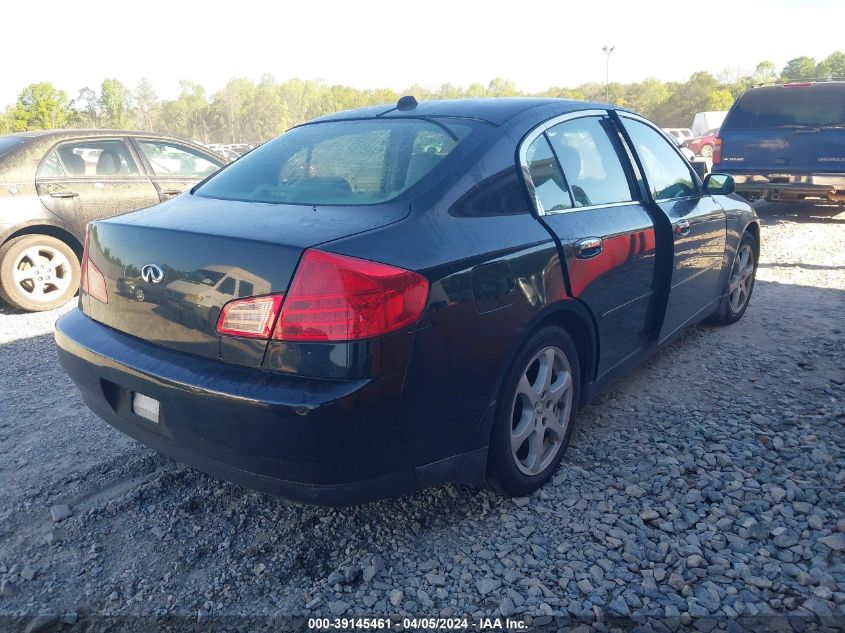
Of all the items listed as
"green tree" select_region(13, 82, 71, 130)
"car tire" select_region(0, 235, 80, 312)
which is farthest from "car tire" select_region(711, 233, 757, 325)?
"green tree" select_region(13, 82, 71, 130)

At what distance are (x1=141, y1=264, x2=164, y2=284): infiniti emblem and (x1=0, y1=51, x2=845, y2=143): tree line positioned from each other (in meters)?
41.8

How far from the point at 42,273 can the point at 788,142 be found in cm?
957

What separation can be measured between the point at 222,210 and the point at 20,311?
458cm

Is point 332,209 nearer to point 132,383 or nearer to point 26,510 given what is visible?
point 132,383

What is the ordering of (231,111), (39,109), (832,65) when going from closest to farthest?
(39,109), (832,65), (231,111)

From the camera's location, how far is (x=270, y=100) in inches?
3580

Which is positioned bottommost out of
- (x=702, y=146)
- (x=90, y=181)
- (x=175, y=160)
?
(x=702, y=146)

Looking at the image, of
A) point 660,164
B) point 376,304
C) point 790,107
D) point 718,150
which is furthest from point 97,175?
point 790,107

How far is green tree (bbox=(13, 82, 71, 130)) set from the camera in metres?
36.1

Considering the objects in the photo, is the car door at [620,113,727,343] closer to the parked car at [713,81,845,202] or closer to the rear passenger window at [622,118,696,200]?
the rear passenger window at [622,118,696,200]

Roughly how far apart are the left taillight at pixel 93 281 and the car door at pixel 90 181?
3862 millimetres

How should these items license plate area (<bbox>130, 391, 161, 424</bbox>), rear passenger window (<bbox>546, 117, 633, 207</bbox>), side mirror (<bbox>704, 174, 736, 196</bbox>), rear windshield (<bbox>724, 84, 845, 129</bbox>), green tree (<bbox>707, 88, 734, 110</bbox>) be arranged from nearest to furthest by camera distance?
license plate area (<bbox>130, 391, 161, 424</bbox>)
rear passenger window (<bbox>546, 117, 633, 207</bbox>)
side mirror (<bbox>704, 174, 736, 196</bbox>)
rear windshield (<bbox>724, 84, 845, 129</bbox>)
green tree (<bbox>707, 88, 734, 110</bbox>)

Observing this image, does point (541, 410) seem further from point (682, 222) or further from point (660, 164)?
point (660, 164)

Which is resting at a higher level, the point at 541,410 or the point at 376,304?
the point at 376,304
